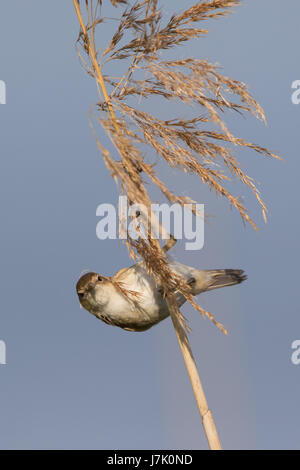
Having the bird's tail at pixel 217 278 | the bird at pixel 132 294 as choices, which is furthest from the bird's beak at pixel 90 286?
the bird's tail at pixel 217 278

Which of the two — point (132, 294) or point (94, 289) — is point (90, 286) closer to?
point (94, 289)

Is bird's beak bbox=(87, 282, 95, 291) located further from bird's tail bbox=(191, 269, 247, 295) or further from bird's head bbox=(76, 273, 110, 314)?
bird's tail bbox=(191, 269, 247, 295)

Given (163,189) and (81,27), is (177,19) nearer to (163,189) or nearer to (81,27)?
(81,27)

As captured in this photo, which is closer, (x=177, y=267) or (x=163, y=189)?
(x=163, y=189)

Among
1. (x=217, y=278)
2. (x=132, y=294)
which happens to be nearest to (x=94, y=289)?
(x=132, y=294)
